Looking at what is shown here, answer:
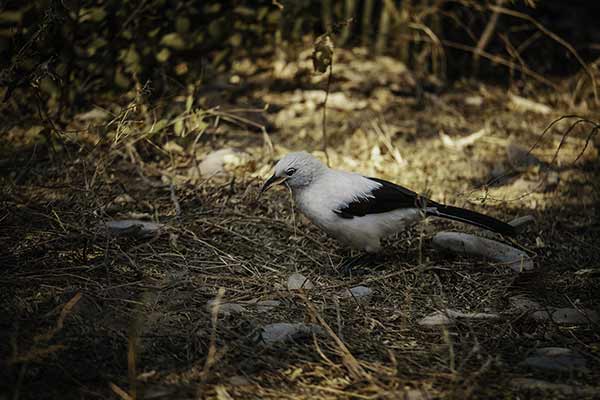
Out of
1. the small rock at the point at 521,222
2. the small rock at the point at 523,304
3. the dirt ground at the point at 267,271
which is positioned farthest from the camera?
the small rock at the point at 521,222

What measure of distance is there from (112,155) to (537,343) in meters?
2.89

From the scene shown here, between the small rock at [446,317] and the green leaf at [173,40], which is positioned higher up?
the green leaf at [173,40]

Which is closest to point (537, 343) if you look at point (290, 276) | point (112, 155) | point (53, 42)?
point (290, 276)

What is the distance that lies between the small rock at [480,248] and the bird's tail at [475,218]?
0.32 ft

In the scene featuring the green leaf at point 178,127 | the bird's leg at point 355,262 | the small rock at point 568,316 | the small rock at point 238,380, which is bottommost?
the bird's leg at point 355,262

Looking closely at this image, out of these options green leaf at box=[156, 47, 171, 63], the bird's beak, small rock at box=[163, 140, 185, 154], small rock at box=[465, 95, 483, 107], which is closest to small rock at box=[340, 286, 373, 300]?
the bird's beak

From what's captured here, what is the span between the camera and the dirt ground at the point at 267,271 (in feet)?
7.51

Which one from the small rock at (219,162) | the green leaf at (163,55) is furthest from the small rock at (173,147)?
the green leaf at (163,55)

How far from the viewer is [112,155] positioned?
14.0 ft

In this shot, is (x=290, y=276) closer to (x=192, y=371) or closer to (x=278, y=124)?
(x=192, y=371)

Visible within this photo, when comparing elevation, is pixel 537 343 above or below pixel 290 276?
above

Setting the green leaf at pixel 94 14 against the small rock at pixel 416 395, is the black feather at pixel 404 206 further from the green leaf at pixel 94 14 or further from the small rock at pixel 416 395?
the green leaf at pixel 94 14

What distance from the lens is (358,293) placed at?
3.11 meters

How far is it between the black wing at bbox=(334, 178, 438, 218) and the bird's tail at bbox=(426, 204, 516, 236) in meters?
0.06
